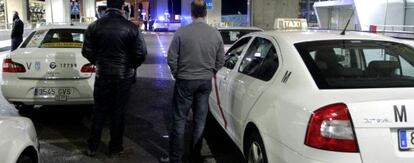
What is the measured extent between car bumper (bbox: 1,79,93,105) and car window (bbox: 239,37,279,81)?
2876mm

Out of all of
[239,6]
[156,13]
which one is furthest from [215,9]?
[156,13]

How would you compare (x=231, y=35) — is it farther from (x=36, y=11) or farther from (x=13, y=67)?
(x=36, y=11)

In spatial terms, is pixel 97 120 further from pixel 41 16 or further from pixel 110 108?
pixel 41 16

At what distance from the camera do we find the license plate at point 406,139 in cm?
313

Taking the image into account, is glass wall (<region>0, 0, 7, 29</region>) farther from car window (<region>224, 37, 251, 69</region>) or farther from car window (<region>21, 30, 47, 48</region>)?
car window (<region>224, 37, 251, 69</region>)

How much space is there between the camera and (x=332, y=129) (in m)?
3.14

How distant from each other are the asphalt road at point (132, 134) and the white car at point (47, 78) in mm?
411

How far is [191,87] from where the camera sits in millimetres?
4746

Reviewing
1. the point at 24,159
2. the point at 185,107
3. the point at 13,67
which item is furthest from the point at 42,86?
the point at 24,159

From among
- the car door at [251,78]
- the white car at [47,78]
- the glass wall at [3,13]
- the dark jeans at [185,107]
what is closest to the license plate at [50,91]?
the white car at [47,78]

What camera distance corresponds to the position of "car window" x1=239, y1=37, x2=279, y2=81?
4.29 m

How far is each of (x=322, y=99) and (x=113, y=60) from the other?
2.73 m

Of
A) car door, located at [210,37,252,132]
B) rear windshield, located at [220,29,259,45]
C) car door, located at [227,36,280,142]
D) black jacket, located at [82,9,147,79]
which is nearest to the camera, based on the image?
car door, located at [227,36,280,142]

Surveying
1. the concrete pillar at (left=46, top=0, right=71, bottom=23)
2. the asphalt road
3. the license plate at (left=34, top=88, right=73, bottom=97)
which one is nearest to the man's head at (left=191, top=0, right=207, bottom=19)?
the asphalt road
